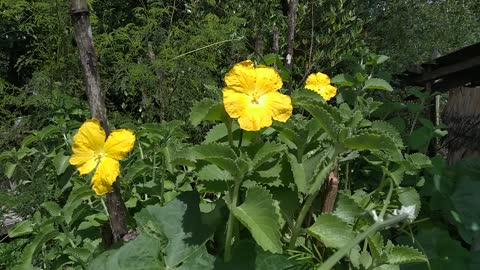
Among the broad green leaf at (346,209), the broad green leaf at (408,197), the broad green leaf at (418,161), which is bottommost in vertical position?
the broad green leaf at (408,197)

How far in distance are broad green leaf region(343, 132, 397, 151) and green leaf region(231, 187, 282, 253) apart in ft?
0.76

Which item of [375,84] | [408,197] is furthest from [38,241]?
[375,84]

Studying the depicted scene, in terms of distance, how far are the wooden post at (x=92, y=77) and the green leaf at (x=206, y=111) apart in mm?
315

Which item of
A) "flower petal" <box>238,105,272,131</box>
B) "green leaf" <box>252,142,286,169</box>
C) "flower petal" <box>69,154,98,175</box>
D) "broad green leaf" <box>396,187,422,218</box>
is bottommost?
"broad green leaf" <box>396,187,422,218</box>

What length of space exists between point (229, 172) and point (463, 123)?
2609mm

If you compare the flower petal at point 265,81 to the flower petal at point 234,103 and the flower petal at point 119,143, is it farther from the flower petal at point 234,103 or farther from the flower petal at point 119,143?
the flower petal at point 119,143

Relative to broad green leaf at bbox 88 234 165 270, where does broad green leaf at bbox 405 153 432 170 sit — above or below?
below

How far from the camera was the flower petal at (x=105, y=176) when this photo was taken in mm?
1349

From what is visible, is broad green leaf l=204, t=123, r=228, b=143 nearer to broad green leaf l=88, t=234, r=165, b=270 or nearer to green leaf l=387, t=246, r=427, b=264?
broad green leaf l=88, t=234, r=165, b=270

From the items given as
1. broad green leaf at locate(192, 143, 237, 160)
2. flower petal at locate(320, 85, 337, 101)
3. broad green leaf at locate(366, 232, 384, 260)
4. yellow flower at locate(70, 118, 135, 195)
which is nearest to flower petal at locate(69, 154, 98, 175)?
yellow flower at locate(70, 118, 135, 195)

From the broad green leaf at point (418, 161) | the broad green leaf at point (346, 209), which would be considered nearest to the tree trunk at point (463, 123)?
the broad green leaf at point (418, 161)

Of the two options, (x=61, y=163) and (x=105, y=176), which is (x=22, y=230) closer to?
(x=61, y=163)

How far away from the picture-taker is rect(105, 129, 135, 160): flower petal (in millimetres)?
1407

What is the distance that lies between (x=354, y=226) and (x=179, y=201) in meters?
0.44
